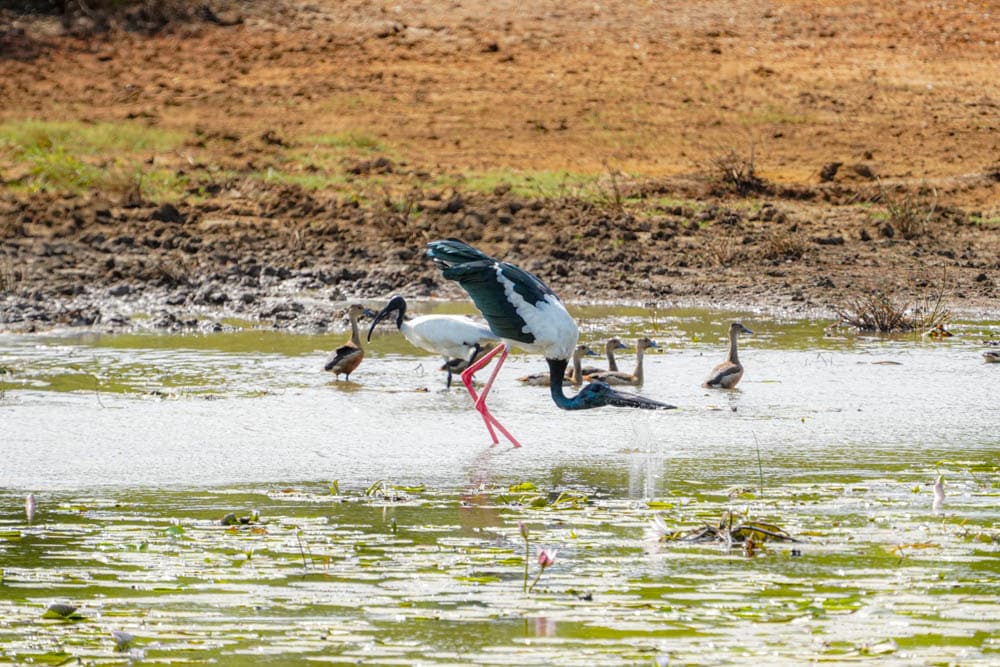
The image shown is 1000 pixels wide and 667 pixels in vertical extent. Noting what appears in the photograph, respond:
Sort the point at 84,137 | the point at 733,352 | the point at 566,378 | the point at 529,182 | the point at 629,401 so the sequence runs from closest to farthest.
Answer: the point at 629,401, the point at 733,352, the point at 566,378, the point at 529,182, the point at 84,137

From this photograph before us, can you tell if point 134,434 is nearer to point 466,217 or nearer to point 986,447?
point 986,447

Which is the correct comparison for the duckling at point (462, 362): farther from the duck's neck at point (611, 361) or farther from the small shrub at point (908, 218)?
the small shrub at point (908, 218)

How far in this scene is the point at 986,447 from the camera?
8992 millimetres

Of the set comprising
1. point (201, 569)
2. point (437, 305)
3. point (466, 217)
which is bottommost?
point (201, 569)

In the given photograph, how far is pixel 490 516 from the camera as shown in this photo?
7484mm

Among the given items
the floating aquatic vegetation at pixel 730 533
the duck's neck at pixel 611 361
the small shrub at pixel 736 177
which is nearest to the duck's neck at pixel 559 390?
the duck's neck at pixel 611 361

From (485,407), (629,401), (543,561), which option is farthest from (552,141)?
(543,561)

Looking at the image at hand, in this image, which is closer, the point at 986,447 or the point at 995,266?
the point at 986,447

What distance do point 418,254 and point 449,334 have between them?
18.5ft

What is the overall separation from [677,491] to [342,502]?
5.31 ft

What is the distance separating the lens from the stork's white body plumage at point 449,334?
11961 mm

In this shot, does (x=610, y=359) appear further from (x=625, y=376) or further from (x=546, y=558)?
(x=546, y=558)

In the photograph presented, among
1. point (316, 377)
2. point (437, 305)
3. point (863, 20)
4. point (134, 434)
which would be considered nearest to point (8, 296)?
point (437, 305)

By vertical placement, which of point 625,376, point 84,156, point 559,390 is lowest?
point 559,390
